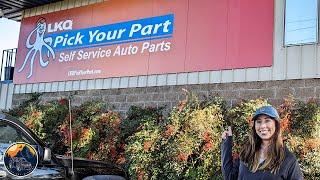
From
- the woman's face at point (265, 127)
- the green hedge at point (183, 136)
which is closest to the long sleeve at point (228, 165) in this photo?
the woman's face at point (265, 127)

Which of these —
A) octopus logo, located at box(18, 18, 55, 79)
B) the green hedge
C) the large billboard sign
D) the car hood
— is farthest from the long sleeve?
octopus logo, located at box(18, 18, 55, 79)

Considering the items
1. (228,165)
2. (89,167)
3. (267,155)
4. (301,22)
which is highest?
(301,22)

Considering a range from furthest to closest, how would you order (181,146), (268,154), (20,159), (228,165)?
(181,146), (20,159), (228,165), (268,154)

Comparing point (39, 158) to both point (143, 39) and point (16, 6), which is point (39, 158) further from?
point (16, 6)

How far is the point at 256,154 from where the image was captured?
143 inches

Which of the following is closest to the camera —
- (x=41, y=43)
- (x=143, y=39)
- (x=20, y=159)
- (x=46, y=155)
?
(x=20, y=159)

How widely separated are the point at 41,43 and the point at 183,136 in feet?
21.7

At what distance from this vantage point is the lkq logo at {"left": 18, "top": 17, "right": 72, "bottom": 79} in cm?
1261

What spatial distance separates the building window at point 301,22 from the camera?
8164 millimetres

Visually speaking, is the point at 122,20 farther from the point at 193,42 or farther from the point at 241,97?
the point at 241,97

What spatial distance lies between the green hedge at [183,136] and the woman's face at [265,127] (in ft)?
10.6

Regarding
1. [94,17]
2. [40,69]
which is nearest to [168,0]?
[94,17]

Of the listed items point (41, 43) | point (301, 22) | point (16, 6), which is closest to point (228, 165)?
point (301, 22)

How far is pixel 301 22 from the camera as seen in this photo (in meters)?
8.30
